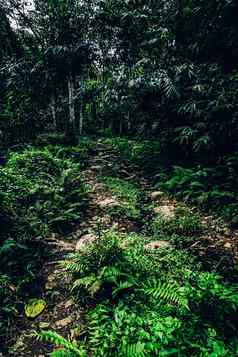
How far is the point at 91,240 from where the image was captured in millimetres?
5270

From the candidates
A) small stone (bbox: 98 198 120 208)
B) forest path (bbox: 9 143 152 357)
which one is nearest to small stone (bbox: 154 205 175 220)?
forest path (bbox: 9 143 152 357)

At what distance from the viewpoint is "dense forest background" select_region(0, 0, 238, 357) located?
356 cm

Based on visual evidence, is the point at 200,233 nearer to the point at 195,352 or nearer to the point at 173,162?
the point at 195,352

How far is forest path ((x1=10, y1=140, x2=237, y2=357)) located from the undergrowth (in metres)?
0.18

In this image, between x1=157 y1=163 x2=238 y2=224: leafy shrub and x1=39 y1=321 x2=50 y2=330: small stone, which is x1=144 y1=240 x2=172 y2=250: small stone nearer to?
x1=157 y1=163 x2=238 y2=224: leafy shrub

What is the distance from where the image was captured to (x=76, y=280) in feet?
13.0

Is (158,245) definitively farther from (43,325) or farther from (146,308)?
(43,325)

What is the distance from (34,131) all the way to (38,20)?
5.49m

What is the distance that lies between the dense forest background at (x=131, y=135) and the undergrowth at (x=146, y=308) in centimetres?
2

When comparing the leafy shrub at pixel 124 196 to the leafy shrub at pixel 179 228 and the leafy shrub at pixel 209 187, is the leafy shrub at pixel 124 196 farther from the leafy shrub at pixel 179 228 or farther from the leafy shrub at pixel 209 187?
the leafy shrub at pixel 209 187

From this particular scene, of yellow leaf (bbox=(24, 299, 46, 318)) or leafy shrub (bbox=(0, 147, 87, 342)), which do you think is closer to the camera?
yellow leaf (bbox=(24, 299, 46, 318))

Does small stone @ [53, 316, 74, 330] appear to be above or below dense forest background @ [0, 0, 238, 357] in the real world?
below

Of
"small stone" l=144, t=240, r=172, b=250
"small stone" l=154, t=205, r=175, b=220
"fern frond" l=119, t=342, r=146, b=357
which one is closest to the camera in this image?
"fern frond" l=119, t=342, r=146, b=357

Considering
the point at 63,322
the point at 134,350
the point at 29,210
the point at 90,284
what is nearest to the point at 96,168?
the point at 29,210
